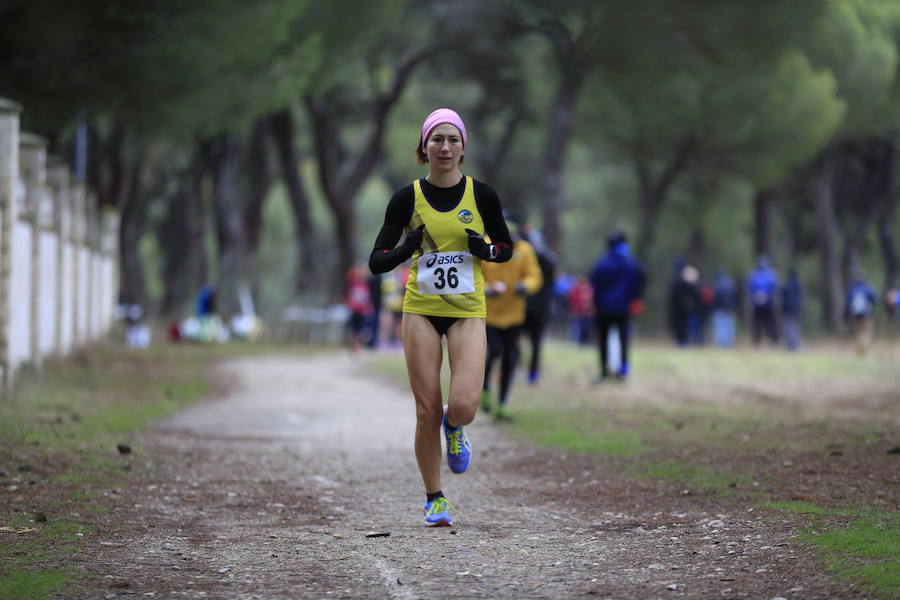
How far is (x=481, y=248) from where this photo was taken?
793 cm

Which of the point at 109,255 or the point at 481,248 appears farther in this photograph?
the point at 109,255

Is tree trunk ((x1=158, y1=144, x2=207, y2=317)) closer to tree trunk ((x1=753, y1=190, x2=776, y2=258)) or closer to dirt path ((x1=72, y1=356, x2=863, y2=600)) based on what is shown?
tree trunk ((x1=753, y1=190, x2=776, y2=258))

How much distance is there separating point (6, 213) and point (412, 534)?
952cm

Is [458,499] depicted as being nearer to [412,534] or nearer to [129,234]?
[412,534]

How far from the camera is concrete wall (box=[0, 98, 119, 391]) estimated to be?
52.9 feet

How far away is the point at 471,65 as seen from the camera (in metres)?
43.3

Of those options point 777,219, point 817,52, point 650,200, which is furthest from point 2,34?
point 777,219

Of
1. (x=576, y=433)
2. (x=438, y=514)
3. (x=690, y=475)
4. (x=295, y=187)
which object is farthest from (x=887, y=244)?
(x=438, y=514)

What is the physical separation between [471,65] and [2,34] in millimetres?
24484

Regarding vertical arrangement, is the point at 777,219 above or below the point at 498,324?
above

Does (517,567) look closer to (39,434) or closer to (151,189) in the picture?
(39,434)

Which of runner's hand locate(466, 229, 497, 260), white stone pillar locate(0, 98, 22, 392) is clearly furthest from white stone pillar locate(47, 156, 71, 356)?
runner's hand locate(466, 229, 497, 260)

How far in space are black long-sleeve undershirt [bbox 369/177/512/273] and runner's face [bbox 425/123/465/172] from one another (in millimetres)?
147

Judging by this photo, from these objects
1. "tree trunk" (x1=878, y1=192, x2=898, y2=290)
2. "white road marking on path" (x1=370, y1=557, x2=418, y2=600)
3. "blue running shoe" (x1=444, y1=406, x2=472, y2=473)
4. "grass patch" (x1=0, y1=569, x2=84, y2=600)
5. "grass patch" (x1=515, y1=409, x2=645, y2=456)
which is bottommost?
"white road marking on path" (x1=370, y1=557, x2=418, y2=600)
